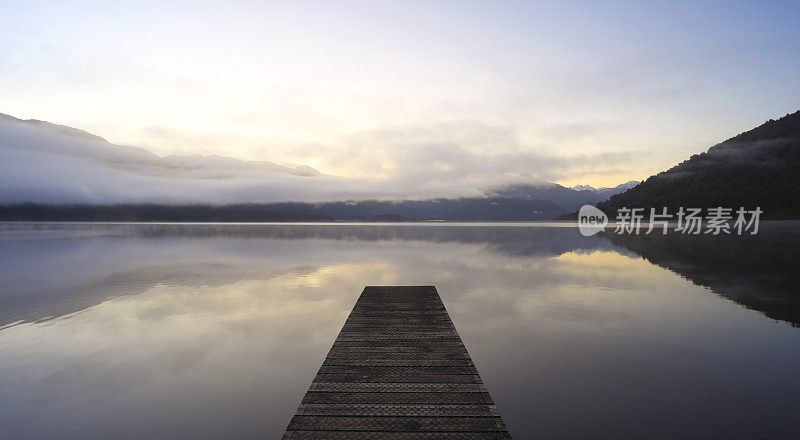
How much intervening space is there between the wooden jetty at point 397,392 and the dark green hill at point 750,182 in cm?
19225

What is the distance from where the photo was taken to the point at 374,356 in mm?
9094

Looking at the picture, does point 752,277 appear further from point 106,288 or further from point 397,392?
point 106,288

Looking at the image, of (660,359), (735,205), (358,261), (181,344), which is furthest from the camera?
(735,205)

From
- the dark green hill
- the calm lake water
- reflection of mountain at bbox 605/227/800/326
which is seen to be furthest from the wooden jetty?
the dark green hill

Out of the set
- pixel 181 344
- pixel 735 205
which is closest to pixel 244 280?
pixel 181 344

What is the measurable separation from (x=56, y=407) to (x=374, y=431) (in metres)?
7.30

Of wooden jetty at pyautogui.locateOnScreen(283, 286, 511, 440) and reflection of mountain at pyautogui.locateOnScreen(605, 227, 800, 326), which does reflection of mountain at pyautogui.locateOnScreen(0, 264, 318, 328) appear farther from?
reflection of mountain at pyautogui.locateOnScreen(605, 227, 800, 326)

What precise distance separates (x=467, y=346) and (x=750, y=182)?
216 metres

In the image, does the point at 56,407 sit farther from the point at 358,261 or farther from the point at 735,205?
the point at 735,205

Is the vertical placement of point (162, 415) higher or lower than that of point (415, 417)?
lower

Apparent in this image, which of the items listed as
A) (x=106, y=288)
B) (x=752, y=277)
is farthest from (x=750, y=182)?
(x=106, y=288)

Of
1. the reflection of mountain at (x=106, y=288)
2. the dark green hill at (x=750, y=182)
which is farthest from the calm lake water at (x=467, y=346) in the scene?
the dark green hill at (x=750, y=182)

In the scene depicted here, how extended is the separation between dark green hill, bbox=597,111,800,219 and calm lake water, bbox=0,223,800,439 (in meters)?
176

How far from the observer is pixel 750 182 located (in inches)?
6649
